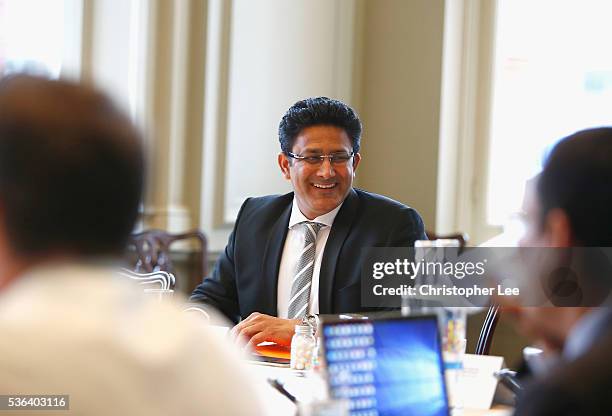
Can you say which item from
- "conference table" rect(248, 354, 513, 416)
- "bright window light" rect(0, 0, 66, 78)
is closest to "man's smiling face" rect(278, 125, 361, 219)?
"conference table" rect(248, 354, 513, 416)

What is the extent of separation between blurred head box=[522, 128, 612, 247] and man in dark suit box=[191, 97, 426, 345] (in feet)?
5.34

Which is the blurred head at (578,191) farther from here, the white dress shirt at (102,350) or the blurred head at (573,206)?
the white dress shirt at (102,350)

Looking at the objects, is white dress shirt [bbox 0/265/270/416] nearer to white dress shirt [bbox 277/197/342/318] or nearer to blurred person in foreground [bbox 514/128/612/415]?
blurred person in foreground [bbox 514/128/612/415]

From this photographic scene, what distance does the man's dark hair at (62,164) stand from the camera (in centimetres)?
94

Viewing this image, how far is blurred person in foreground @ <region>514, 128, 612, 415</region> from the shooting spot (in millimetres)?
1093

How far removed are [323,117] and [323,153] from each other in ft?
0.39

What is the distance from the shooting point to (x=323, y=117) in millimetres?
2936

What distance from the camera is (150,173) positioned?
1.03 meters

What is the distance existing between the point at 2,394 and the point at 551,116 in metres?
4.30

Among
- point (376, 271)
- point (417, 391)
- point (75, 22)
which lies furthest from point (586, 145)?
point (75, 22)

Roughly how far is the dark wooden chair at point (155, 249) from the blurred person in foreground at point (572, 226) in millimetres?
2616

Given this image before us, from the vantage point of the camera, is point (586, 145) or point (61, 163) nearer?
point (61, 163)

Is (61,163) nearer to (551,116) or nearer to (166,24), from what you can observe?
(166,24)
